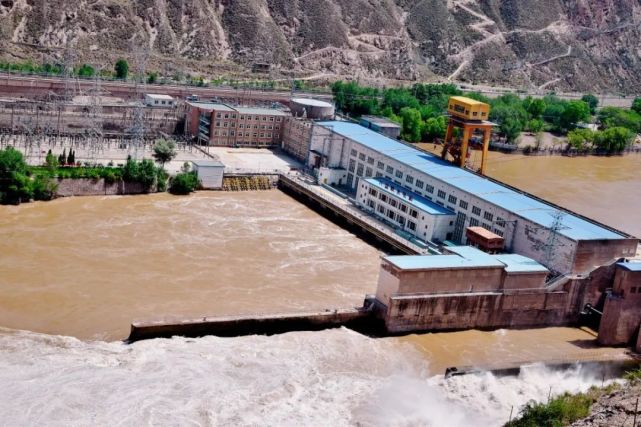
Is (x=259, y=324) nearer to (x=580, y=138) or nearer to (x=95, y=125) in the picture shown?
(x=95, y=125)

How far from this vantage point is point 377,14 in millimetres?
101125

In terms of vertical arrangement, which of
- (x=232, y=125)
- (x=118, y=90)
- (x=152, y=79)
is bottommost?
(x=232, y=125)

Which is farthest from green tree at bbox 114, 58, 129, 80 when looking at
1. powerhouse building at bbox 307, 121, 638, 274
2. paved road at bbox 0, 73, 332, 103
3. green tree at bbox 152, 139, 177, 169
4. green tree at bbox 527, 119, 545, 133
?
green tree at bbox 527, 119, 545, 133

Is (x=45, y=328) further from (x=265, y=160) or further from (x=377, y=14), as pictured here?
(x=377, y=14)

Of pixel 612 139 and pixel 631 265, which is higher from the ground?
pixel 612 139

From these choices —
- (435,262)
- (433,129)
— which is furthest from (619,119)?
(435,262)

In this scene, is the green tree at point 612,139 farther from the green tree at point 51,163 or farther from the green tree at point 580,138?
the green tree at point 51,163

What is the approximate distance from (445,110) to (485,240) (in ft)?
148

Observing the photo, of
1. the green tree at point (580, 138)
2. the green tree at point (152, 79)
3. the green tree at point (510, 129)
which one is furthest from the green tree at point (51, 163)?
the green tree at point (580, 138)

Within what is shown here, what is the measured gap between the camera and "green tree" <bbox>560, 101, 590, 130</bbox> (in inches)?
3548

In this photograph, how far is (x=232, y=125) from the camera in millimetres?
61219

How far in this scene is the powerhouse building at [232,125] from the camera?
60.9 meters

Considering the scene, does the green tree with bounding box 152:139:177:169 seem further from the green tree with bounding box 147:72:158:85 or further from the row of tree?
the row of tree

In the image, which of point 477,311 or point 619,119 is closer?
point 477,311
